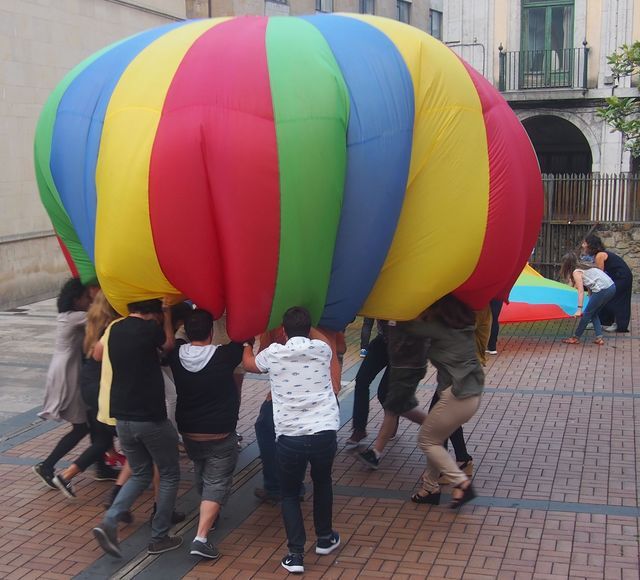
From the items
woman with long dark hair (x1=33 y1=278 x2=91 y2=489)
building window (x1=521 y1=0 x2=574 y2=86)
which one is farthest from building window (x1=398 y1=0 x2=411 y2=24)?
woman with long dark hair (x1=33 y1=278 x2=91 y2=489)

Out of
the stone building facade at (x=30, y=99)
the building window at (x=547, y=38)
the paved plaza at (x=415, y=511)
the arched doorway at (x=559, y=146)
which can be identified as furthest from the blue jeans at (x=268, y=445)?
the arched doorway at (x=559, y=146)

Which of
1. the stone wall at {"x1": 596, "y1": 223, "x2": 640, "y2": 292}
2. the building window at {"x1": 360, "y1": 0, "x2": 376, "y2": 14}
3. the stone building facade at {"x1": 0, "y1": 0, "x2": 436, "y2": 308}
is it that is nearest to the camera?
the stone building facade at {"x1": 0, "y1": 0, "x2": 436, "y2": 308}

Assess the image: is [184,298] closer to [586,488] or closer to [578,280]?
[586,488]

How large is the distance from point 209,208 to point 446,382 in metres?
2.18

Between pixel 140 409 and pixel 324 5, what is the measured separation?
74.3 ft

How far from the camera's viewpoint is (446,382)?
20.0 ft

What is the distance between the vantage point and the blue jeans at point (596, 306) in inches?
463

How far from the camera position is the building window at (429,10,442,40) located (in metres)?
32.2

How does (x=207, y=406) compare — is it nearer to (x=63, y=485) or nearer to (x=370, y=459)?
(x=63, y=485)

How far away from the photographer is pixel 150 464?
5613mm

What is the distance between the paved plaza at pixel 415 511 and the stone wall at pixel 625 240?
8.39m

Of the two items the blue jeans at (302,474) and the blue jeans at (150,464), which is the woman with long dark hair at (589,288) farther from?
the blue jeans at (150,464)

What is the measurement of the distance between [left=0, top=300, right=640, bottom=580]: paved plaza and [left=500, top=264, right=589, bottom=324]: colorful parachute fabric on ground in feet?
9.27

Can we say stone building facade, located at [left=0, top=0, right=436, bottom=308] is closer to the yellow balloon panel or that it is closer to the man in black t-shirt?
the man in black t-shirt
